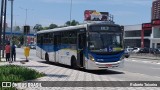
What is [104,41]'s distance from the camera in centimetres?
2264

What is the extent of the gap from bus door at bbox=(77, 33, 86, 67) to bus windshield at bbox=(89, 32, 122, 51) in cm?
75

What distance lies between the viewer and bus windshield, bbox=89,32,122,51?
2256 centimetres

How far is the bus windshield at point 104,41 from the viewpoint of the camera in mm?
22562

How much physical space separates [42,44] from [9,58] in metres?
3.22

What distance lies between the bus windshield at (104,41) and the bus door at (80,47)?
0.75 m

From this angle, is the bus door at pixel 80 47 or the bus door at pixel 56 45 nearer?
the bus door at pixel 80 47

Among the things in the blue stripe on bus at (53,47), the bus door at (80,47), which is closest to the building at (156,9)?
the blue stripe on bus at (53,47)

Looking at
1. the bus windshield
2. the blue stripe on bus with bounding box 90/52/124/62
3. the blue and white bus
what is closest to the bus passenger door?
the blue and white bus

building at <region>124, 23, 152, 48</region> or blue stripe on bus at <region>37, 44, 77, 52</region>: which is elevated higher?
building at <region>124, 23, 152, 48</region>

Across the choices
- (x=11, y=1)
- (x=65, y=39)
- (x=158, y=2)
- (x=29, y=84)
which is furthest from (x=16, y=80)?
(x=158, y=2)

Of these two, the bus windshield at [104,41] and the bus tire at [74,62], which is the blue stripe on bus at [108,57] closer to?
the bus windshield at [104,41]

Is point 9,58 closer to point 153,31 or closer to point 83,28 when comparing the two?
point 83,28

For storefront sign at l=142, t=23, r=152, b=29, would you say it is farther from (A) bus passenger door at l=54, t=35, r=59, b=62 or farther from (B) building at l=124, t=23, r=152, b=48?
(A) bus passenger door at l=54, t=35, r=59, b=62

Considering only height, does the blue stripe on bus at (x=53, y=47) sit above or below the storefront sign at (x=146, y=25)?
below
